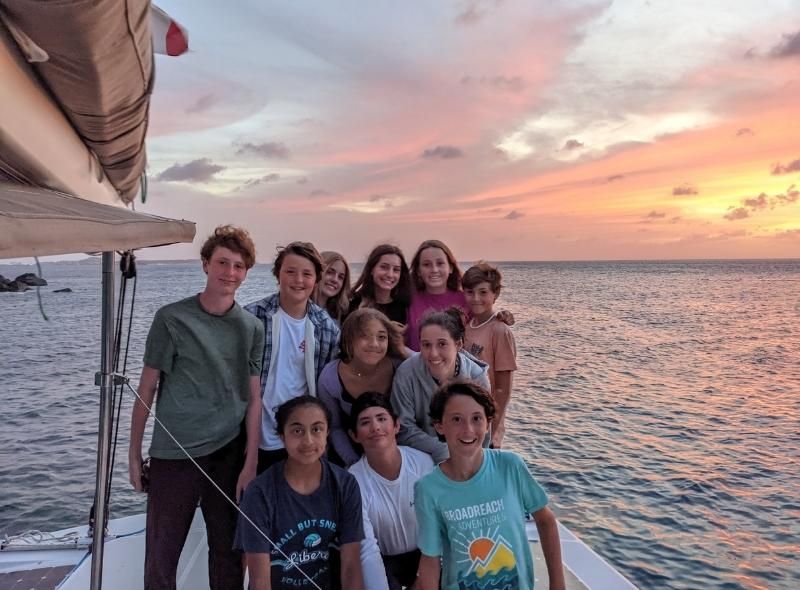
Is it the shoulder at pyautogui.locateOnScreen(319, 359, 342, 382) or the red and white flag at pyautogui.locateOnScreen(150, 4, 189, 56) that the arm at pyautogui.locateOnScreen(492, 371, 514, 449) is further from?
the red and white flag at pyautogui.locateOnScreen(150, 4, 189, 56)

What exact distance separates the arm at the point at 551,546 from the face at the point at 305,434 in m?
1.06

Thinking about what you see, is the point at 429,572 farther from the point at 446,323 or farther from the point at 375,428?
the point at 446,323

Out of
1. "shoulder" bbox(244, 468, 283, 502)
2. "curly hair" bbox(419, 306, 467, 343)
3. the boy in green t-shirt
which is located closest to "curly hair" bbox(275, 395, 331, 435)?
"shoulder" bbox(244, 468, 283, 502)

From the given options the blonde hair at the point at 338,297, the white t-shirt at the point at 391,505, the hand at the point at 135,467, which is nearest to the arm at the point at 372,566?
the white t-shirt at the point at 391,505

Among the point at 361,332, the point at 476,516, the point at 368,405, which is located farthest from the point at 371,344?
the point at 476,516

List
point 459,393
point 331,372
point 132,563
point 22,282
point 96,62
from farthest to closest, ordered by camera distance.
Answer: point 132,563
point 331,372
point 459,393
point 22,282
point 96,62

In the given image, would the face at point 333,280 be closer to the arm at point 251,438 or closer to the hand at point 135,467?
the arm at point 251,438

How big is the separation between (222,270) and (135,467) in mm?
1075

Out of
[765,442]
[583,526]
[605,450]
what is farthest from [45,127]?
[765,442]

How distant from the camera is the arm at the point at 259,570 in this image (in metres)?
2.78

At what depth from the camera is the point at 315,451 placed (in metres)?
2.93

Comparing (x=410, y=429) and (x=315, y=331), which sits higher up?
(x=315, y=331)

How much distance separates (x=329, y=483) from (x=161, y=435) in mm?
875

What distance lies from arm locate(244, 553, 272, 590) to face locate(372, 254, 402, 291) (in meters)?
2.06
